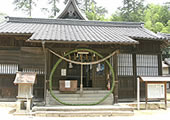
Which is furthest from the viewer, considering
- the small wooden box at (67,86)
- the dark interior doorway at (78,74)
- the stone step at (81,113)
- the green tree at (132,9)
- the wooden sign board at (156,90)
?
the green tree at (132,9)

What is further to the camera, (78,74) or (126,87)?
(78,74)

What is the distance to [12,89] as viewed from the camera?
35.1ft

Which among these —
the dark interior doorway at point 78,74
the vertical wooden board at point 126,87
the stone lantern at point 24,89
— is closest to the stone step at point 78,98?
the stone lantern at point 24,89

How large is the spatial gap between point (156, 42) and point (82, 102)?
21.6ft

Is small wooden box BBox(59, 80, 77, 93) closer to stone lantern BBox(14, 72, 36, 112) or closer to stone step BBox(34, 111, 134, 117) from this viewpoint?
stone lantern BBox(14, 72, 36, 112)

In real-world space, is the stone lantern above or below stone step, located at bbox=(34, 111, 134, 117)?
above

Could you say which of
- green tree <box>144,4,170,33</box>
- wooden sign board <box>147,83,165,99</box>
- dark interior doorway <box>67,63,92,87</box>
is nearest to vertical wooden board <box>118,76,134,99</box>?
wooden sign board <box>147,83,165,99</box>

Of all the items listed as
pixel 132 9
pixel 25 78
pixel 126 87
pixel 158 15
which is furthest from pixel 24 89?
pixel 132 9

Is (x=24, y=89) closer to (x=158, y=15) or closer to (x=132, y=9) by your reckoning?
(x=158, y=15)

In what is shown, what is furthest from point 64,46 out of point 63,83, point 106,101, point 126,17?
point 126,17

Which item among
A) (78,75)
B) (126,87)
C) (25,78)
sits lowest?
(126,87)

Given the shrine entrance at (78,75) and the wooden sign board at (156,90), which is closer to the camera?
the shrine entrance at (78,75)

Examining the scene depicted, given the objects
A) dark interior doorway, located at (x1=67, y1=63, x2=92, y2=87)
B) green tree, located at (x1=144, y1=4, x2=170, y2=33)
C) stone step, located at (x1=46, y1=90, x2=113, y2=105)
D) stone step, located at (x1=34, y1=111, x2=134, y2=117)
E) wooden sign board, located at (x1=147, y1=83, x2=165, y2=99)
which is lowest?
stone step, located at (x1=34, y1=111, x2=134, y2=117)

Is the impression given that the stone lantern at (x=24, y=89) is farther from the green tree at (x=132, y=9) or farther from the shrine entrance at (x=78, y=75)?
the green tree at (x=132, y=9)
